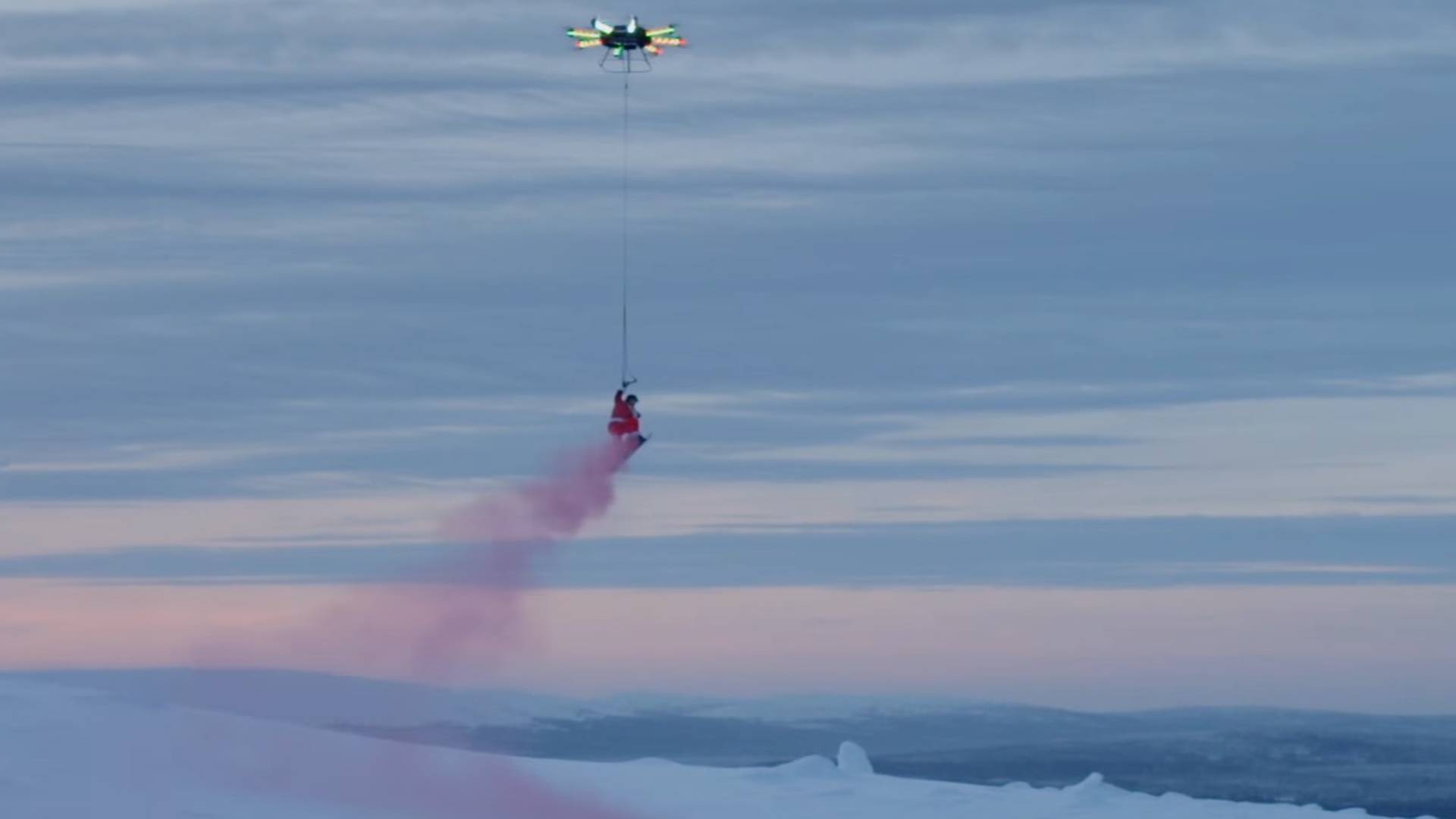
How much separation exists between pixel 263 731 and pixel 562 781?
34.4ft

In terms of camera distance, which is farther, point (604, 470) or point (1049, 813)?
point (1049, 813)

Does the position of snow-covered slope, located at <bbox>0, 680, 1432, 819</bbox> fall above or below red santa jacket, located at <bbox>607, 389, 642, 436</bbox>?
below

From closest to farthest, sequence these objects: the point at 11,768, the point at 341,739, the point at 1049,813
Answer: the point at 11,768 < the point at 341,739 < the point at 1049,813

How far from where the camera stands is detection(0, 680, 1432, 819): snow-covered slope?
69000 mm

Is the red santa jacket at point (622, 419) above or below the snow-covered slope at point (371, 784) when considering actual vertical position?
above

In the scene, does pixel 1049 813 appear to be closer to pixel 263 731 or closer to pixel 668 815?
pixel 668 815

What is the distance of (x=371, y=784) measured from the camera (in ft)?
247

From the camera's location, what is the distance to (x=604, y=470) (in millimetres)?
76688

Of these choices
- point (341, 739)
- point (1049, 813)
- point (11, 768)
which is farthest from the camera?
point (1049, 813)

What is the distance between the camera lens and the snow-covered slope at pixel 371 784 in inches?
2717

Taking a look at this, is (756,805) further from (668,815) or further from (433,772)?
(433,772)

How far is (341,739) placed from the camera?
7988cm

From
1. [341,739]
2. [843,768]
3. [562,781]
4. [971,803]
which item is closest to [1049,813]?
[971,803]

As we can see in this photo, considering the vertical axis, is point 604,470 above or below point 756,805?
above
